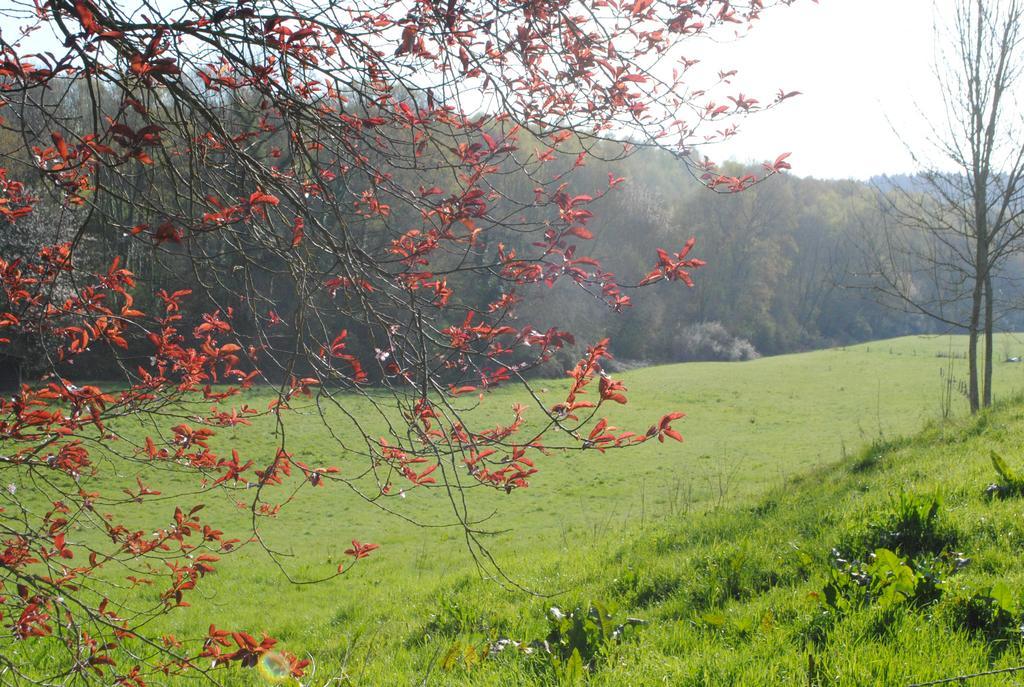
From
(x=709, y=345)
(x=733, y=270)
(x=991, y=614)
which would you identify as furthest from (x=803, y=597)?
(x=733, y=270)

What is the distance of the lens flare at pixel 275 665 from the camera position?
2.70 meters

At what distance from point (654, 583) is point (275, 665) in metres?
3.16

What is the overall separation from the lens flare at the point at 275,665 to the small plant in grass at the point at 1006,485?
179 inches

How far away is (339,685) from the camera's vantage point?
3.99 m

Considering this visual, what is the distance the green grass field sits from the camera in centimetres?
333

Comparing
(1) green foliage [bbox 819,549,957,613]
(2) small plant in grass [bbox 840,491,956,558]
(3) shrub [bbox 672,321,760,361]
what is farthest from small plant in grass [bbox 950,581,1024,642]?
(3) shrub [bbox 672,321,760,361]

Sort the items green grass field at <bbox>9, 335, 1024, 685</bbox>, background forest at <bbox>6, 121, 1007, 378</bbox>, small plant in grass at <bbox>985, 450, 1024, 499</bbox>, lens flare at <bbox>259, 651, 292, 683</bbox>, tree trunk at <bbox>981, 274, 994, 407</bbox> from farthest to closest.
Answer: background forest at <bbox>6, 121, 1007, 378</bbox> → tree trunk at <bbox>981, 274, 994, 407</bbox> → small plant in grass at <bbox>985, 450, 1024, 499</bbox> → green grass field at <bbox>9, 335, 1024, 685</bbox> → lens flare at <bbox>259, 651, 292, 683</bbox>

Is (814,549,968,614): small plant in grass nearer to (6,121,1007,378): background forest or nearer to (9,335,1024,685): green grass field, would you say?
(9,335,1024,685): green grass field

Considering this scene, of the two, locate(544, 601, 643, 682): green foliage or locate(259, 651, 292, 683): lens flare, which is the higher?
locate(259, 651, 292, 683): lens flare

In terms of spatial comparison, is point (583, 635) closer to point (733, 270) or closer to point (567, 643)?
point (567, 643)

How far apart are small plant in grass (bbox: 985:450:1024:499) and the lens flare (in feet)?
14.9

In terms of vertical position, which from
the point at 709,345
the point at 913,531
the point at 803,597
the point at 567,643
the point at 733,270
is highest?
the point at 733,270

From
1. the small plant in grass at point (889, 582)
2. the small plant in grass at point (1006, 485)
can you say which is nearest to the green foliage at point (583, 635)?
the small plant in grass at point (889, 582)

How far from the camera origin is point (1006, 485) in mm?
4785
